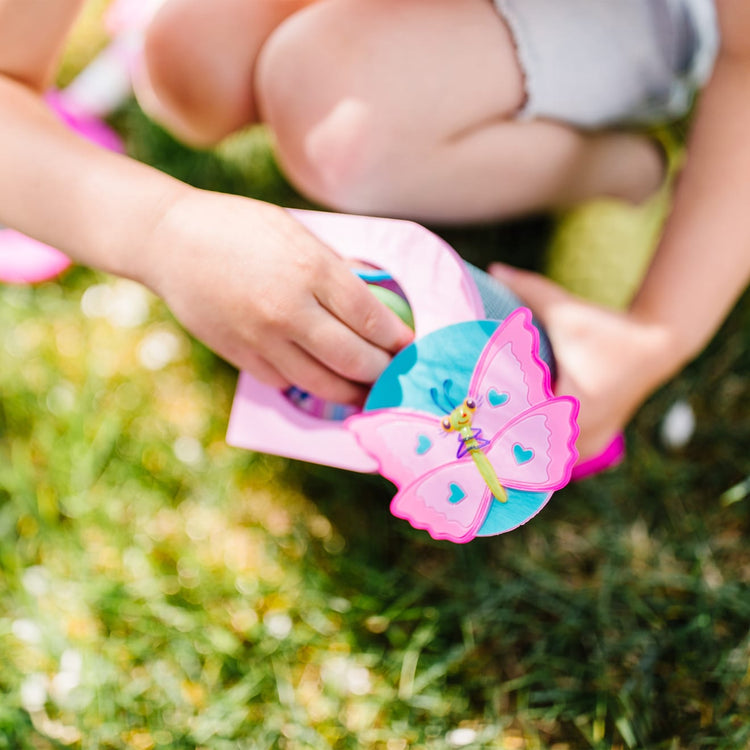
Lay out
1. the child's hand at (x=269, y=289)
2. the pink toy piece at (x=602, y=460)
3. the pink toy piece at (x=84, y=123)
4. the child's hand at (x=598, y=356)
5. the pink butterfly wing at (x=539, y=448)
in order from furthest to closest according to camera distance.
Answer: the pink toy piece at (x=84, y=123)
the pink toy piece at (x=602, y=460)
the child's hand at (x=598, y=356)
the child's hand at (x=269, y=289)
the pink butterfly wing at (x=539, y=448)

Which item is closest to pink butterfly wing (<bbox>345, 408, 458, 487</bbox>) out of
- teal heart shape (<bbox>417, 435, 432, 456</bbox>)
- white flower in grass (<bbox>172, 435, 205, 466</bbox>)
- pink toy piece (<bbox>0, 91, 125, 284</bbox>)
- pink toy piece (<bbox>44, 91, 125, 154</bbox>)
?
teal heart shape (<bbox>417, 435, 432, 456</bbox>)

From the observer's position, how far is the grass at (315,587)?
2.77 ft

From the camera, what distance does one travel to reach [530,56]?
0.87 meters

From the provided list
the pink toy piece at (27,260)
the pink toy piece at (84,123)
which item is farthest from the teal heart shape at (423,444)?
the pink toy piece at (84,123)

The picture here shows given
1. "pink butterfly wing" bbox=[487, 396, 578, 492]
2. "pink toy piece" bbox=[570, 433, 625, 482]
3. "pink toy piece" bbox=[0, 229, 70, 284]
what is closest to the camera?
"pink butterfly wing" bbox=[487, 396, 578, 492]

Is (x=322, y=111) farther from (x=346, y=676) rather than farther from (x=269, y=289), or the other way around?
(x=346, y=676)

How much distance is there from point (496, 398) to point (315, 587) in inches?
16.0

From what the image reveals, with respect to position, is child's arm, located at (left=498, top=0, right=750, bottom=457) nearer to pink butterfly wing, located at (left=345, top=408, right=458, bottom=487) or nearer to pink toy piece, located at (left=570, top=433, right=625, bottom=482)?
pink toy piece, located at (left=570, top=433, right=625, bottom=482)

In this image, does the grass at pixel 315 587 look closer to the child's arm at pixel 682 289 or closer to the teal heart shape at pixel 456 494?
the child's arm at pixel 682 289

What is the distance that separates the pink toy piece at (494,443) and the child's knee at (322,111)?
352 mm

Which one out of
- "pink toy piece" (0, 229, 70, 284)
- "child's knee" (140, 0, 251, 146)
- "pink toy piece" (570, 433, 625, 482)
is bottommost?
"pink toy piece" (0, 229, 70, 284)

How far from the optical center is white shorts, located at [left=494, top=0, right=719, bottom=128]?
871 mm

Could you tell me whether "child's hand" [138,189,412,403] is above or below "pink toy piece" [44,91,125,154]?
above

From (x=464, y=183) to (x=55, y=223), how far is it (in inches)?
18.1
